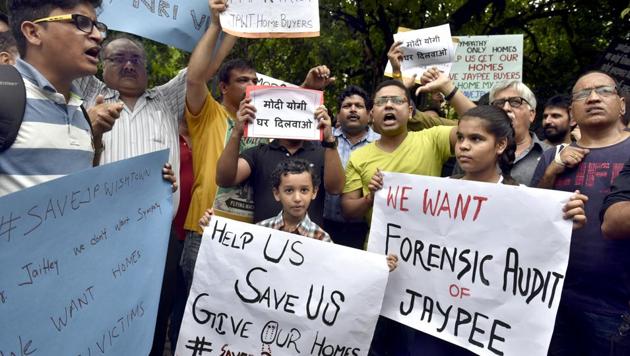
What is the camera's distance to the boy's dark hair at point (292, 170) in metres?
3.29

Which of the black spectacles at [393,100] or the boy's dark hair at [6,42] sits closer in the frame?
the boy's dark hair at [6,42]

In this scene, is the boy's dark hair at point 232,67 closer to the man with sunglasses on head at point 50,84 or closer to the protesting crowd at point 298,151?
the protesting crowd at point 298,151

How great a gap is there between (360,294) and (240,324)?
2.27 feet

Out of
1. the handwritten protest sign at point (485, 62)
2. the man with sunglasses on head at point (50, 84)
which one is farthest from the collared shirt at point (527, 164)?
the man with sunglasses on head at point (50, 84)

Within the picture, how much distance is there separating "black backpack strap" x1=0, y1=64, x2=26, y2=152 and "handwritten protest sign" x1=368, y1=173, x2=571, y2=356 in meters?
1.88

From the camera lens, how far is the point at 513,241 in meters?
2.70

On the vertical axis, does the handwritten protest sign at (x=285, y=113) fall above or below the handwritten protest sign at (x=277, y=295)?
above

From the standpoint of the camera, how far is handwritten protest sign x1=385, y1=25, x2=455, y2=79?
4.08m

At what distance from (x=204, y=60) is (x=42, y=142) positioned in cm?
145

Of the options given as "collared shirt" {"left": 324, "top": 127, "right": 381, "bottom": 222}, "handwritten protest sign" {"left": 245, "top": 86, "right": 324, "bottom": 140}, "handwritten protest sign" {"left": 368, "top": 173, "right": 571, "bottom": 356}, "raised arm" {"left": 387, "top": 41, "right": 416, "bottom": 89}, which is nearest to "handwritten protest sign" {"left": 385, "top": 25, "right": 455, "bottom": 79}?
"raised arm" {"left": 387, "top": 41, "right": 416, "bottom": 89}

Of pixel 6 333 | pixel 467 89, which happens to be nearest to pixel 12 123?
pixel 6 333

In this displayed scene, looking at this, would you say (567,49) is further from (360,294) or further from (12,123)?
(12,123)

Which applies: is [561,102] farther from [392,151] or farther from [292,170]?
[292,170]

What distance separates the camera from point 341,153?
441 centimetres
